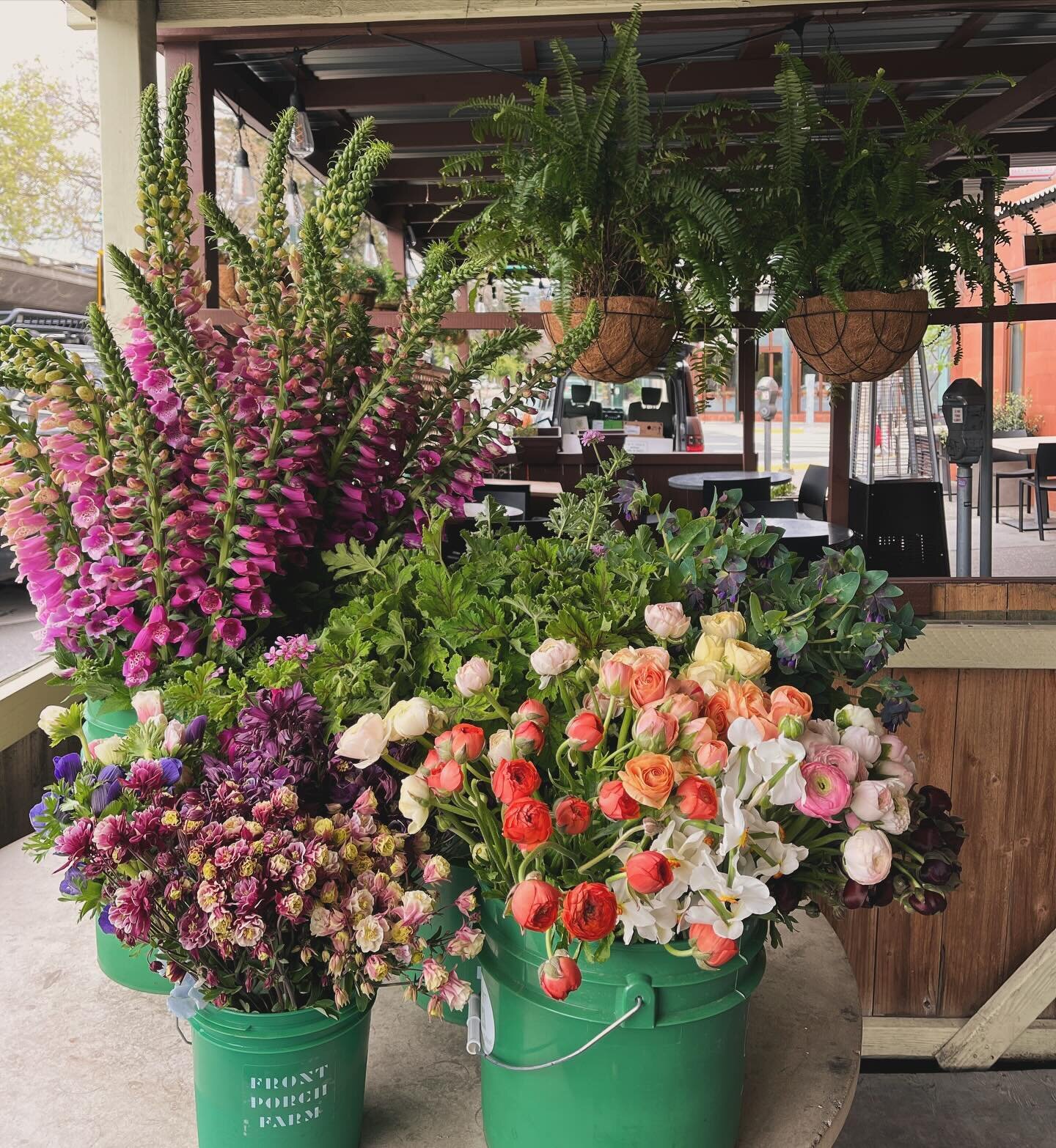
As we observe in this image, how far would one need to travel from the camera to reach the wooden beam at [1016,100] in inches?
120

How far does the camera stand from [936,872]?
835 millimetres

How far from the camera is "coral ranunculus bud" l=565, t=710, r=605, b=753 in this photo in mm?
748

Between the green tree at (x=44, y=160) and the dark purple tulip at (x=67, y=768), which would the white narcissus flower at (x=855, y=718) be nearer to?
the dark purple tulip at (x=67, y=768)

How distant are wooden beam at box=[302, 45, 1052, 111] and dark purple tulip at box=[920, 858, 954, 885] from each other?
3.34 metres

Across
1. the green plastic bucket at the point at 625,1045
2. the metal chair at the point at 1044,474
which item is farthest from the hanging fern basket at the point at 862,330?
the metal chair at the point at 1044,474

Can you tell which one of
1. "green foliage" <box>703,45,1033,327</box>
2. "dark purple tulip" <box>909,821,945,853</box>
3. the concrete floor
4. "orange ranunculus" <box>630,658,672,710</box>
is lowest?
the concrete floor

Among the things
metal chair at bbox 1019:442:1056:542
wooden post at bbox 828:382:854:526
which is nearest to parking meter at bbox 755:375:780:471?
metal chair at bbox 1019:442:1056:542

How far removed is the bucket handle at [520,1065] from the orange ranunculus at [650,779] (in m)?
0.18

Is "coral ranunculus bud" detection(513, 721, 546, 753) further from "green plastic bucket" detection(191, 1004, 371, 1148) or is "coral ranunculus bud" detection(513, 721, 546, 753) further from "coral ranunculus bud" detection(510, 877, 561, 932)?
"green plastic bucket" detection(191, 1004, 371, 1148)

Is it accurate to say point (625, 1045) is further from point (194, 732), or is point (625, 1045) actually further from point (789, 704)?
point (194, 732)

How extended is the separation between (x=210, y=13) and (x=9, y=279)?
74cm

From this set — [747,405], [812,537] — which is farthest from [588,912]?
[747,405]

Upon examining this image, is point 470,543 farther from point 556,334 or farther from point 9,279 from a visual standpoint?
point 9,279

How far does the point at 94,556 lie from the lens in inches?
40.4
